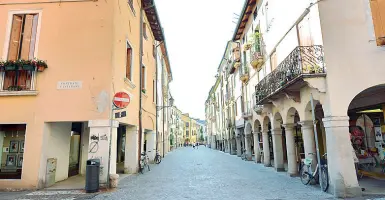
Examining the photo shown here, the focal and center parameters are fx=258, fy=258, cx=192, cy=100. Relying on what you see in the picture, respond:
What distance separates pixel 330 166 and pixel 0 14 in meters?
13.9

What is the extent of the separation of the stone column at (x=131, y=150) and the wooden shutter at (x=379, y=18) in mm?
11241

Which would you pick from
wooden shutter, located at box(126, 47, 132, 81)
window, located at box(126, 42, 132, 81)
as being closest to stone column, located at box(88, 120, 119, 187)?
window, located at box(126, 42, 132, 81)

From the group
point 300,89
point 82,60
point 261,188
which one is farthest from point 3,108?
point 300,89

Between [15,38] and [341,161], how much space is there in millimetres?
12977

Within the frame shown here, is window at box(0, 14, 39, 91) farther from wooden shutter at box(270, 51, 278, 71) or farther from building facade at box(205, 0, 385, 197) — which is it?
wooden shutter at box(270, 51, 278, 71)

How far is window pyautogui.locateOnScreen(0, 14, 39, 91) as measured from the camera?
1016cm

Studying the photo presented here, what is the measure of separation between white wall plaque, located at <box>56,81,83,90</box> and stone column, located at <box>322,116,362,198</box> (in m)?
9.11

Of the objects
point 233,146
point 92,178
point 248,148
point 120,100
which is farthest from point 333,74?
point 233,146

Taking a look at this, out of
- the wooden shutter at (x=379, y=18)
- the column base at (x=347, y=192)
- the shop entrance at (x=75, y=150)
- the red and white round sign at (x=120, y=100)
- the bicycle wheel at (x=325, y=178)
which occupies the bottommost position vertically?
the column base at (x=347, y=192)

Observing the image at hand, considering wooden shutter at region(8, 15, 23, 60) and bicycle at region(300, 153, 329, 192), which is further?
wooden shutter at region(8, 15, 23, 60)

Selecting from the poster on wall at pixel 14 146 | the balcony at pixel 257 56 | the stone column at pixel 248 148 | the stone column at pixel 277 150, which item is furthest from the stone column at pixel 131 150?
the stone column at pixel 248 148

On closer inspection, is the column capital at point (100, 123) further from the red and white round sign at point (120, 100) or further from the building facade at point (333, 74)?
the building facade at point (333, 74)

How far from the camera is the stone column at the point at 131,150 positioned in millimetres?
Result: 13781

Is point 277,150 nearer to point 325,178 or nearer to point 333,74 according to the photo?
point 325,178
